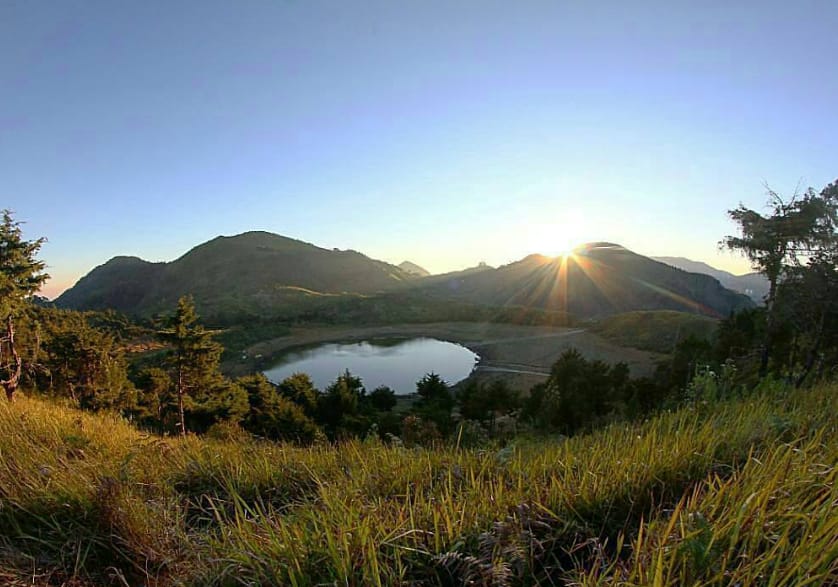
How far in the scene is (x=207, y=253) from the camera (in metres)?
192

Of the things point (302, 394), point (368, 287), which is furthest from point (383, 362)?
point (368, 287)

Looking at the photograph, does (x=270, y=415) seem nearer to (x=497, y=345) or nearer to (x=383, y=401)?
(x=383, y=401)

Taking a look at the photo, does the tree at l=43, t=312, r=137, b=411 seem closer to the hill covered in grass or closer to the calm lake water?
the calm lake water

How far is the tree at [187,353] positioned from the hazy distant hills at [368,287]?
76119 millimetres

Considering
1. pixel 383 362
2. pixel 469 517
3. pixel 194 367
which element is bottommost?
pixel 383 362

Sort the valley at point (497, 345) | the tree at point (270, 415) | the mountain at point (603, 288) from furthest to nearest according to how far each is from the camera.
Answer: the mountain at point (603, 288)
the valley at point (497, 345)
the tree at point (270, 415)

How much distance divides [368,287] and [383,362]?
396 ft

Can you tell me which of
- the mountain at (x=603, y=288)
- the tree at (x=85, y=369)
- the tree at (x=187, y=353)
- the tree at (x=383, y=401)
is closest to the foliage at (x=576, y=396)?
the tree at (x=383, y=401)

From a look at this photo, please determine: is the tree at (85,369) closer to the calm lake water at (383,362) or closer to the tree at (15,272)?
the tree at (15,272)

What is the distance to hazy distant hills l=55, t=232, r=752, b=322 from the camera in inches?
4242

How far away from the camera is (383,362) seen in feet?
207

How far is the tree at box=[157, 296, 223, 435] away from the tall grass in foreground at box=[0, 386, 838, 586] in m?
19.6

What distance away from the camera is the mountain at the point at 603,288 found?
11144 centimetres

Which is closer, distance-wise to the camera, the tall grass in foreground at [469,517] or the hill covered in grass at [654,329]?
the tall grass in foreground at [469,517]
